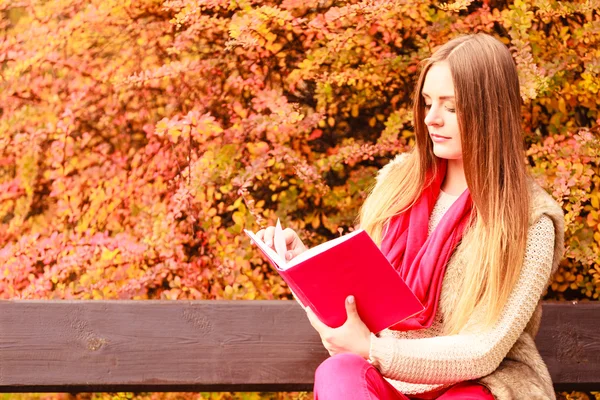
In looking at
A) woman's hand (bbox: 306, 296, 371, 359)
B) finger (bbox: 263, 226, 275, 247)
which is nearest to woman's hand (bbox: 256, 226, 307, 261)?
finger (bbox: 263, 226, 275, 247)

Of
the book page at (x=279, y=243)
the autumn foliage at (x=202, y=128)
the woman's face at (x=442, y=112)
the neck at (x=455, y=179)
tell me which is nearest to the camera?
the book page at (x=279, y=243)

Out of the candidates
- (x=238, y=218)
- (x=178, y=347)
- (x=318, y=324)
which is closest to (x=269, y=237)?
(x=318, y=324)

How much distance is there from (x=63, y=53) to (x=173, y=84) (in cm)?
42

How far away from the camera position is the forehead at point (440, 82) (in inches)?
77.6

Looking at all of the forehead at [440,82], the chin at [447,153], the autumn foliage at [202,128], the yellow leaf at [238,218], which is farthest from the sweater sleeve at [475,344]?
the yellow leaf at [238,218]

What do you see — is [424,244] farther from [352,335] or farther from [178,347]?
[178,347]

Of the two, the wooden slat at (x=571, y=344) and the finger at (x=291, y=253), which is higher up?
the finger at (x=291, y=253)

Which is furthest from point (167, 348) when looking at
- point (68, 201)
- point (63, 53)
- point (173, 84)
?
point (63, 53)

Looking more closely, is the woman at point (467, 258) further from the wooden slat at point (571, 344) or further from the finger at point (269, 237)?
the wooden slat at point (571, 344)

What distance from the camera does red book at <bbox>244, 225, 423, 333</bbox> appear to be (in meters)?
1.63

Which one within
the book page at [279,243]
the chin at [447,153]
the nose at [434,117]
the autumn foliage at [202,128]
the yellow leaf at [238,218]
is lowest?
the yellow leaf at [238,218]

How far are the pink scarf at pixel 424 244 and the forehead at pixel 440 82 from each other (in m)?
0.25

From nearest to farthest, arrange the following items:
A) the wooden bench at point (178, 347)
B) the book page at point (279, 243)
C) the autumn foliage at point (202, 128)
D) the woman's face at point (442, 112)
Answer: the book page at point (279, 243) → the woman's face at point (442, 112) → the wooden bench at point (178, 347) → the autumn foliage at point (202, 128)

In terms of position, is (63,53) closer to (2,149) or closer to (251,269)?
(2,149)
